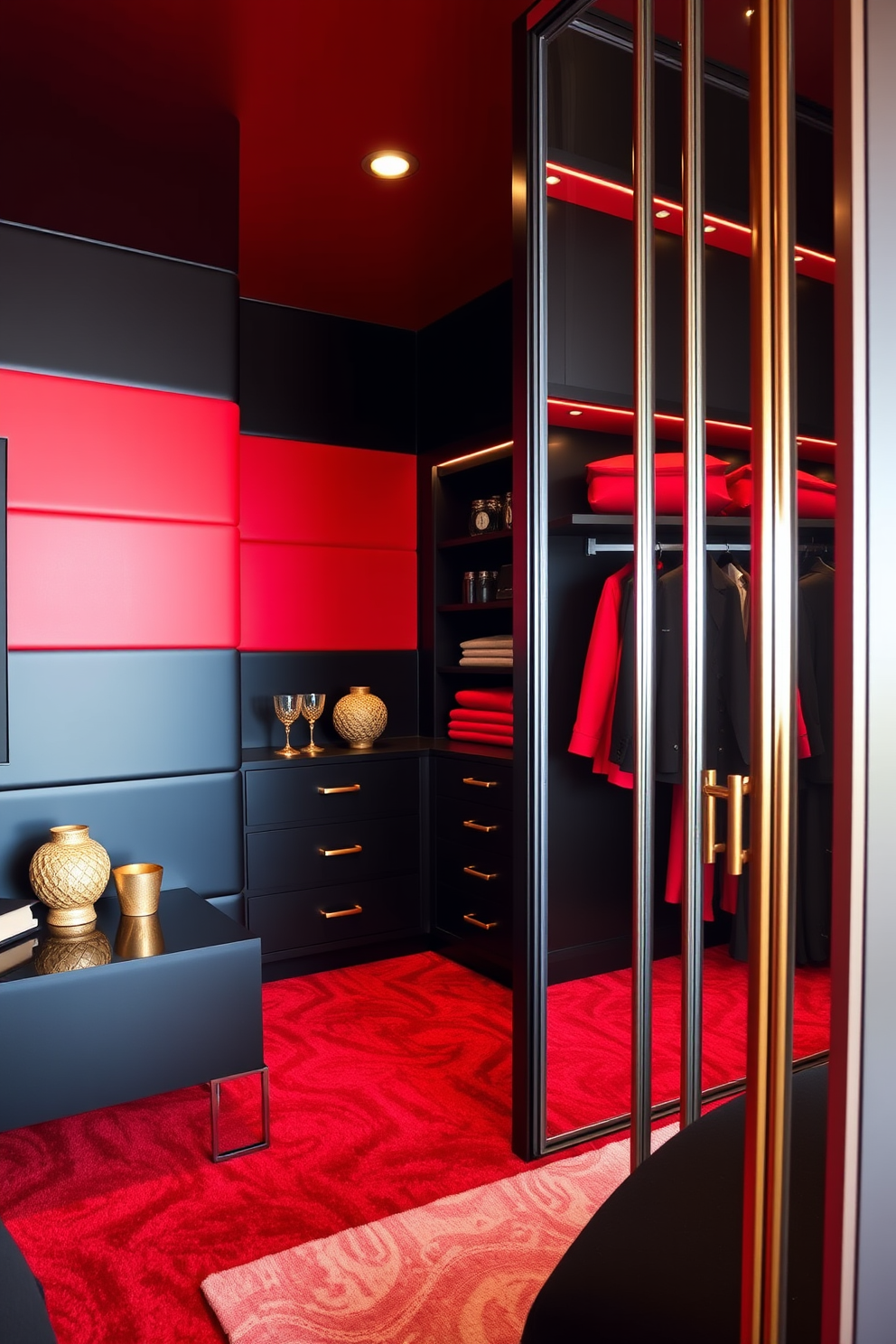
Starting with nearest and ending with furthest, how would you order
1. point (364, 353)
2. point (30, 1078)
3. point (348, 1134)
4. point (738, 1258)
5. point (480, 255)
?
point (738, 1258), point (30, 1078), point (348, 1134), point (480, 255), point (364, 353)

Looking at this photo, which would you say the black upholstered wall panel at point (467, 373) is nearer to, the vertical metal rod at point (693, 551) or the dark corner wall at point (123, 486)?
the dark corner wall at point (123, 486)

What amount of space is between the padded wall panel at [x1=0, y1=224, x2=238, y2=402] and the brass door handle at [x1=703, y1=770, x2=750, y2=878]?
190 cm

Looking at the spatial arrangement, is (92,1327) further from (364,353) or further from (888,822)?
(364,353)

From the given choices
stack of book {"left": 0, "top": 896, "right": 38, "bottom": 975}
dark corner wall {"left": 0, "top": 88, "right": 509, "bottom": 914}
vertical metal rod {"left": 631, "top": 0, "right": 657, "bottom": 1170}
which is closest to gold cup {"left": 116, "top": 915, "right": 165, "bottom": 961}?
stack of book {"left": 0, "top": 896, "right": 38, "bottom": 975}

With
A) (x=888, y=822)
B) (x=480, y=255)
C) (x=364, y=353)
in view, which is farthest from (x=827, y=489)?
(x=364, y=353)

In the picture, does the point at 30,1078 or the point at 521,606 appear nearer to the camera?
the point at 30,1078

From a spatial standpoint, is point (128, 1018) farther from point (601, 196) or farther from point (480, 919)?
point (601, 196)

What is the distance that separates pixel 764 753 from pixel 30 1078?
1.72 meters

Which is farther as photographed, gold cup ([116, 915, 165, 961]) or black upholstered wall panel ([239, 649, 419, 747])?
black upholstered wall panel ([239, 649, 419, 747])

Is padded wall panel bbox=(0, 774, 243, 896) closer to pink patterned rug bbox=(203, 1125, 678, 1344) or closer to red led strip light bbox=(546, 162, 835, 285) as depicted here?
pink patterned rug bbox=(203, 1125, 678, 1344)

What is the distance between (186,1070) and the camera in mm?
2045

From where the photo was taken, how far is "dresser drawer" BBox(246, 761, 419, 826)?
10.6 feet

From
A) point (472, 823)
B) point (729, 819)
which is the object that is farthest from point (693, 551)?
point (472, 823)

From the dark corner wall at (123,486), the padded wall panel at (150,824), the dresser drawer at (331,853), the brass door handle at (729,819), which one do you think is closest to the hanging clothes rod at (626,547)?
the brass door handle at (729,819)
